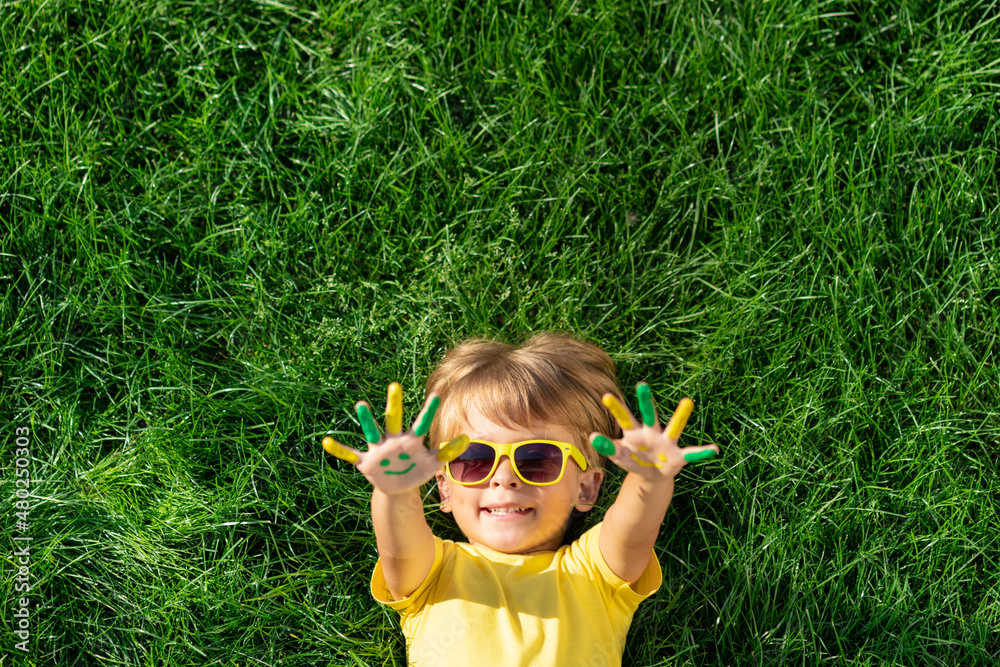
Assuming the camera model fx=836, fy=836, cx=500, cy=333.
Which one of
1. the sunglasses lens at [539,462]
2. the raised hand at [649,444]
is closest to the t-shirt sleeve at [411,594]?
the sunglasses lens at [539,462]

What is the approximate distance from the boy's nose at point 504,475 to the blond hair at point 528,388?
5.3 inches

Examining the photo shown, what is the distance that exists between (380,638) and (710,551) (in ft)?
4.20

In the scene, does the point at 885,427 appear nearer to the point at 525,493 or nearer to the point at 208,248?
the point at 525,493

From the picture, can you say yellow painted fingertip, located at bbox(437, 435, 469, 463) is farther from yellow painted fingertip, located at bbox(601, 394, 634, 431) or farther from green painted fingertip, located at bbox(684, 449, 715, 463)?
green painted fingertip, located at bbox(684, 449, 715, 463)

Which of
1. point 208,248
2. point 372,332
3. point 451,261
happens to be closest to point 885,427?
point 451,261

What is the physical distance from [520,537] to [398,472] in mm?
682

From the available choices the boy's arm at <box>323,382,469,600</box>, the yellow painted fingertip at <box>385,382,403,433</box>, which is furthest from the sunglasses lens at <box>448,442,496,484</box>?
the yellow painted fingertip at <box>385,382,403,433</box>

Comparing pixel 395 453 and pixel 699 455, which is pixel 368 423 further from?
pixel 699 455

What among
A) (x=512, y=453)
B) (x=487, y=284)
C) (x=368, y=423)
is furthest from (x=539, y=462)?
(x=487, y=284)

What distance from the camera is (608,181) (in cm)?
351

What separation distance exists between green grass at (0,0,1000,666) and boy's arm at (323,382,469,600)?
2.12 ft

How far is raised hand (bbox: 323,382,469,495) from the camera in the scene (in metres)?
2.19

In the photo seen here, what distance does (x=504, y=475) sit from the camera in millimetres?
2680

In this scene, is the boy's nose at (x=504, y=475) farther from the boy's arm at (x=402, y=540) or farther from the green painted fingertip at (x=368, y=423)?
the green painted fingertip at (x=368, y=423)
